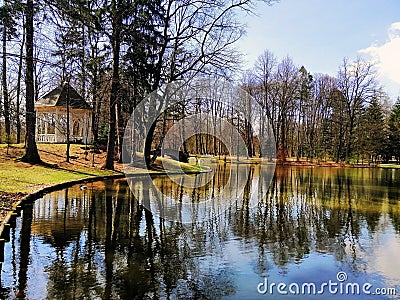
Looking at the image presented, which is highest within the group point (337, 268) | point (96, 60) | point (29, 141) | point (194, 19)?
point (194, 19)

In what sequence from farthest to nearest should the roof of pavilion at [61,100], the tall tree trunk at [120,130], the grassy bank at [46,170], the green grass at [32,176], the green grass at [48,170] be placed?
the roof of pavilion at [61,100]
the tall tree trunk at [120,130]
the green grass at [48,170]
the green grass at [32,176]
the grassy bank at [46,170]

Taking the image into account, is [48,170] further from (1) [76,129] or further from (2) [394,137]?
(2) [394,137]

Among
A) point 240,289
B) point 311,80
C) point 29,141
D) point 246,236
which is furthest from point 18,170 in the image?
point 311,80

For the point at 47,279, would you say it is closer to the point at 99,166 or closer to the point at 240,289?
the point at 240,289

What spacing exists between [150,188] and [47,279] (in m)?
10.0

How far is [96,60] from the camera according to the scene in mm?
20391

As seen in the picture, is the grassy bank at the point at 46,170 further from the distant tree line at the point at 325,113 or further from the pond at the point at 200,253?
the distant tree line at the point at 325,113
